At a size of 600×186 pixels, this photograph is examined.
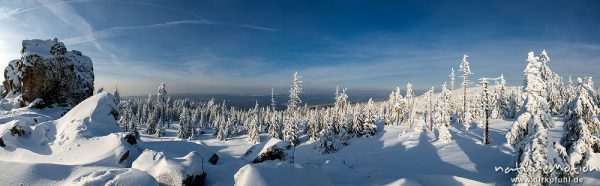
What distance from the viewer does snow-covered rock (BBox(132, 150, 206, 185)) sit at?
1503 cm

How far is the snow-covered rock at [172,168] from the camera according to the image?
592 inches

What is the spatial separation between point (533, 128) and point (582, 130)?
10.1 ft

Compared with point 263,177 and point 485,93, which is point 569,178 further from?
point 485,93

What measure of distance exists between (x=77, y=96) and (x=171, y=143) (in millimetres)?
15963

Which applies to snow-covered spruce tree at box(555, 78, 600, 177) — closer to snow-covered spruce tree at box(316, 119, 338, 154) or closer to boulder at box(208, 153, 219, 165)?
boulder at box(208, 153, 219, 165)

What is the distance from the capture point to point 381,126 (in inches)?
2980

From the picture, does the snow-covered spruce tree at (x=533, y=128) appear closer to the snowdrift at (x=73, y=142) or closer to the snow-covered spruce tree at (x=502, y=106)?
the snowdrift at (x=73, y=142)

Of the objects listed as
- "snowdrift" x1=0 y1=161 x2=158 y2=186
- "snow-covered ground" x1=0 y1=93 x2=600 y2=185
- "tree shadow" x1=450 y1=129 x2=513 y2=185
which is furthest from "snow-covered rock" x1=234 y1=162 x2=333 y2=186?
"tree shadow" x1=450 y1=129 x2=513 y2=185

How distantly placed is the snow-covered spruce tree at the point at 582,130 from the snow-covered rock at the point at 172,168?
19599mm

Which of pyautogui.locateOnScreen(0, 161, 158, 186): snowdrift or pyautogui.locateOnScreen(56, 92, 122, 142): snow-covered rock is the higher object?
pyautogui.locateOnScreen(56, 92, 122, 142): snow-covered rock

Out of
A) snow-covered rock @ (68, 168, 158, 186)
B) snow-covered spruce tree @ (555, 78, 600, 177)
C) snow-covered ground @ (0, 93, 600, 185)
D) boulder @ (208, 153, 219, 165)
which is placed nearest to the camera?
snow-covered rock @ (68, 168, 158, 186)

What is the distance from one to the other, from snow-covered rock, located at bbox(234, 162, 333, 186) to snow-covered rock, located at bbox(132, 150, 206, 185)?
2348mm

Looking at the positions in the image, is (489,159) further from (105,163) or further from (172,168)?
(105,163)

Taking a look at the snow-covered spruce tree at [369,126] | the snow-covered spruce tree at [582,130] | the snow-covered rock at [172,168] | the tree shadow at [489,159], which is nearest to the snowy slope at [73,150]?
the snow-covered rock at [172,168]
